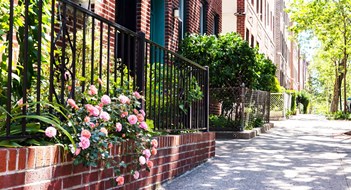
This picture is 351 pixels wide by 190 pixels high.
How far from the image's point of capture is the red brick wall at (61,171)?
9.16 ft

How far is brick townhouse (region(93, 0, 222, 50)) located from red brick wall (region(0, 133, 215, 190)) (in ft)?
10.0

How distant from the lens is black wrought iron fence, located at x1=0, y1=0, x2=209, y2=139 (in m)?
3.45

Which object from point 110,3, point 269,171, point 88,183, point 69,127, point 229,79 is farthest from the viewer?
point 229,79


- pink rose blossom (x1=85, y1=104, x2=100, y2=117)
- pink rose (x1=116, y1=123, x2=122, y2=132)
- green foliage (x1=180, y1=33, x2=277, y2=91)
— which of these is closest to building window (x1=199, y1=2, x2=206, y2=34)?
green foliage (x1=180, y1=33, x2=277, y2=91)

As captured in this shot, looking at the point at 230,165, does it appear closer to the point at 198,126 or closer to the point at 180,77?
the point at 198,126

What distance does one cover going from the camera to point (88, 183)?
3.76 meters

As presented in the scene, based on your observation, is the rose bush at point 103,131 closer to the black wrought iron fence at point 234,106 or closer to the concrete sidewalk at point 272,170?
the concrete sidewalk at point 272,170

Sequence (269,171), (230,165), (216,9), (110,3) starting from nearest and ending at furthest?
(269,171) → (230,165) → (110,3) → (216,9)

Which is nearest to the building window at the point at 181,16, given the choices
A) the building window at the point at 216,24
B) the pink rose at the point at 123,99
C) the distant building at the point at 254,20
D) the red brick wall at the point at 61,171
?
the building window at the point at 216,24

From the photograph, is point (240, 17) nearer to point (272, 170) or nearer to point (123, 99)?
point (272, 170)

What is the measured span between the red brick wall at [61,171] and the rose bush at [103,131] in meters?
0.10

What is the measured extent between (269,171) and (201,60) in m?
6.10

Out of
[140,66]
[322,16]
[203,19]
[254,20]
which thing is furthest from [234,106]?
[254,20]

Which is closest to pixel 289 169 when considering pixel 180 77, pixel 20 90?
pixel 180 77
